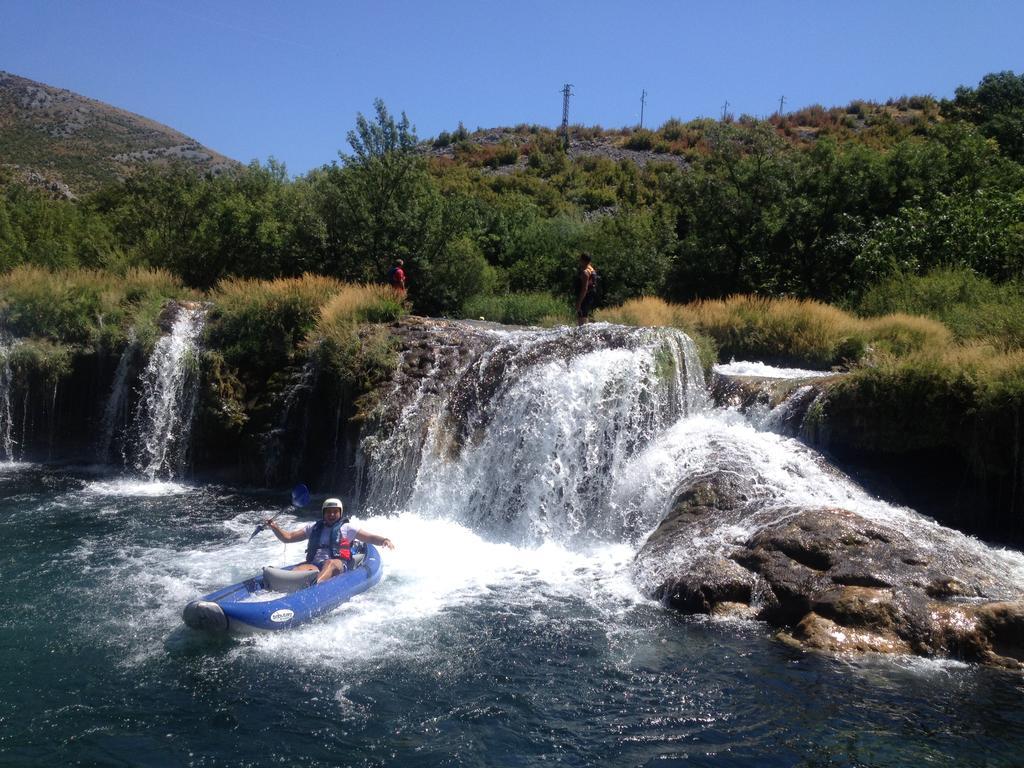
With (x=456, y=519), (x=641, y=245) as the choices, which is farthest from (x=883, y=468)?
(x=641, y=245)

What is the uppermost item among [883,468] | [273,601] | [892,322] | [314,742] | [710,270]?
[710,270]

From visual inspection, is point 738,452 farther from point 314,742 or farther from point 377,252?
point 377,252

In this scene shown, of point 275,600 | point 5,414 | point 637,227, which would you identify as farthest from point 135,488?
point 637,227

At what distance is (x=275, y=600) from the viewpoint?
726cm

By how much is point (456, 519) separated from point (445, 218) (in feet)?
34.1

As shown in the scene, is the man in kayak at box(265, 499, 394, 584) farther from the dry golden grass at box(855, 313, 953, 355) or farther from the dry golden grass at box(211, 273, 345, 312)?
the dry golden grass at box(855, 313, 953, 355)

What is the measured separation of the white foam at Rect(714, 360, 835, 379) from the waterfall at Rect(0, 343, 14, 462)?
1210 cm

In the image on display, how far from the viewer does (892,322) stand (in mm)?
13047

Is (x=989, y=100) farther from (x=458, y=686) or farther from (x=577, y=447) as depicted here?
(x=458, y=686)

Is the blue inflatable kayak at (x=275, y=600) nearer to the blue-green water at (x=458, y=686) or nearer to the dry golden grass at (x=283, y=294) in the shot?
the blue-green water at (x=458, y=686)

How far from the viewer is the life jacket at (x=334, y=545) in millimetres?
8258

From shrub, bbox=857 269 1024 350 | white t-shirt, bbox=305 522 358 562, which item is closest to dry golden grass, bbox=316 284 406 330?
white t-shirt, bbox=305 522 358 562

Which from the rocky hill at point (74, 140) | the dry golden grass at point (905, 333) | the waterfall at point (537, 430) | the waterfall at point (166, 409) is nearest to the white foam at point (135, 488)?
the waterfall at point (166, 409)

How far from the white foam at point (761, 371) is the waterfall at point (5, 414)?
39.7 feet
